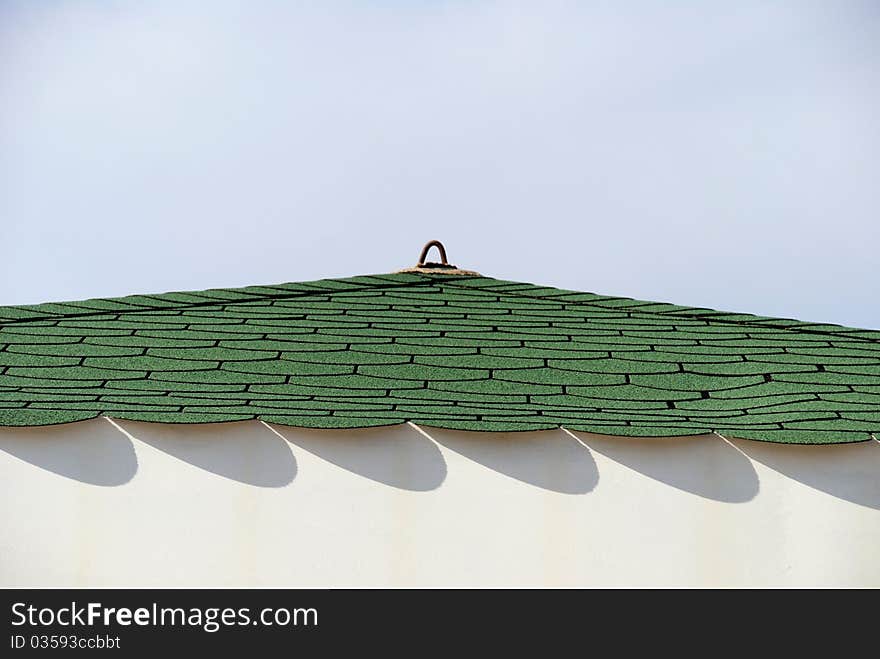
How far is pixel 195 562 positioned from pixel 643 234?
1623 centimetres

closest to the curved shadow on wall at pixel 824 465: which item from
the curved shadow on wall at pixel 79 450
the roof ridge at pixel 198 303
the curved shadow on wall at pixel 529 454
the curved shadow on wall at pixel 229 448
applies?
the curved shadow on wall at pixel 529 454

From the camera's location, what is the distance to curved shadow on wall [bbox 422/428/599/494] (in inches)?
148

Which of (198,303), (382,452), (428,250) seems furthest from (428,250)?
(382,452)

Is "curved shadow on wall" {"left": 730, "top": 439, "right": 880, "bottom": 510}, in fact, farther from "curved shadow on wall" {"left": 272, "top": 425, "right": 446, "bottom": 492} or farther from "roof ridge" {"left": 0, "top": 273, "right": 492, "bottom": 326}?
"roof ridge" {"left": 0, "top": 273, "right": 492, "bottom": 326}

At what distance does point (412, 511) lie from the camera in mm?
3725

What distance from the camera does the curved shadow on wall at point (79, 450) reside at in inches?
147

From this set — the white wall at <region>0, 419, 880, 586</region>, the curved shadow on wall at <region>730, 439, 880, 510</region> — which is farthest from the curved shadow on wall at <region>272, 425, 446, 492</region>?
the curved shadow on wall at <region>730, 439, 880, 510</region>

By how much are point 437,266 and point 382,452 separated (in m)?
3.51

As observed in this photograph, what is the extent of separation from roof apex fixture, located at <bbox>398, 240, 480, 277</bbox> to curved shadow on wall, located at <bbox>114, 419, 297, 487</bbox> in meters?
3.41

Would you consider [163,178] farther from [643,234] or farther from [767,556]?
[767,556]

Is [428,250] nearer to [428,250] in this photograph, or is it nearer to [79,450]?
[428,250]

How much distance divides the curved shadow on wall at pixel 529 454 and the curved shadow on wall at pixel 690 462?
Answer: 75 mm
